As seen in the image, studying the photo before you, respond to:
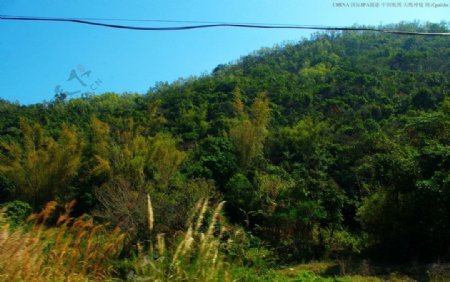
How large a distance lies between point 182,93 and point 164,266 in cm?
4208

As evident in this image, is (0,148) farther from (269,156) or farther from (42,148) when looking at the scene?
(269,156)

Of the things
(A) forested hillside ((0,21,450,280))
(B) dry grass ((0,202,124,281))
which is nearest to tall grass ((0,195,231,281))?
(B) dry grass ((0,202,124,281))

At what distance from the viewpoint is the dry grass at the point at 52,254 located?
246 centimetres

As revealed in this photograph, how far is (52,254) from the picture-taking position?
2758mm

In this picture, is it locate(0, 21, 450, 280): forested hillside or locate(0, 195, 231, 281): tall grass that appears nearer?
locate(0, 195, 231, 281): tall grass

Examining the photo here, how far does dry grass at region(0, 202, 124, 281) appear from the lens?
246cm

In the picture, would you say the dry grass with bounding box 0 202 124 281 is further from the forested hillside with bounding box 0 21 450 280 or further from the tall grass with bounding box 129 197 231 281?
the forested hillside with bounding box 0 21 450 280

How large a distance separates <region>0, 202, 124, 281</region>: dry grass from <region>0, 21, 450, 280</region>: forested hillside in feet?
2.60

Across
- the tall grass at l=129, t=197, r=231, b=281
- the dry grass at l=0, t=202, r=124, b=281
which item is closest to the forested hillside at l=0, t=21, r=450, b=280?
the tall grass at l=129, t=197, r=231, b=281

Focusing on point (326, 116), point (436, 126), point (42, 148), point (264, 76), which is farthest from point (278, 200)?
point (264, 76)

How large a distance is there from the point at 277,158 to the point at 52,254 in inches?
1083

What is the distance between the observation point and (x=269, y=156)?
30031 millimetres

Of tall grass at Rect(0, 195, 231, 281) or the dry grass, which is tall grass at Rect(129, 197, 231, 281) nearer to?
tall grass at Rect(0, 195, 231, 281)

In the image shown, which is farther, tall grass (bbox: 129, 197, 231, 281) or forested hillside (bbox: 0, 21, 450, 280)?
forested hillside (bbox: 0, 21, 450, 280)
